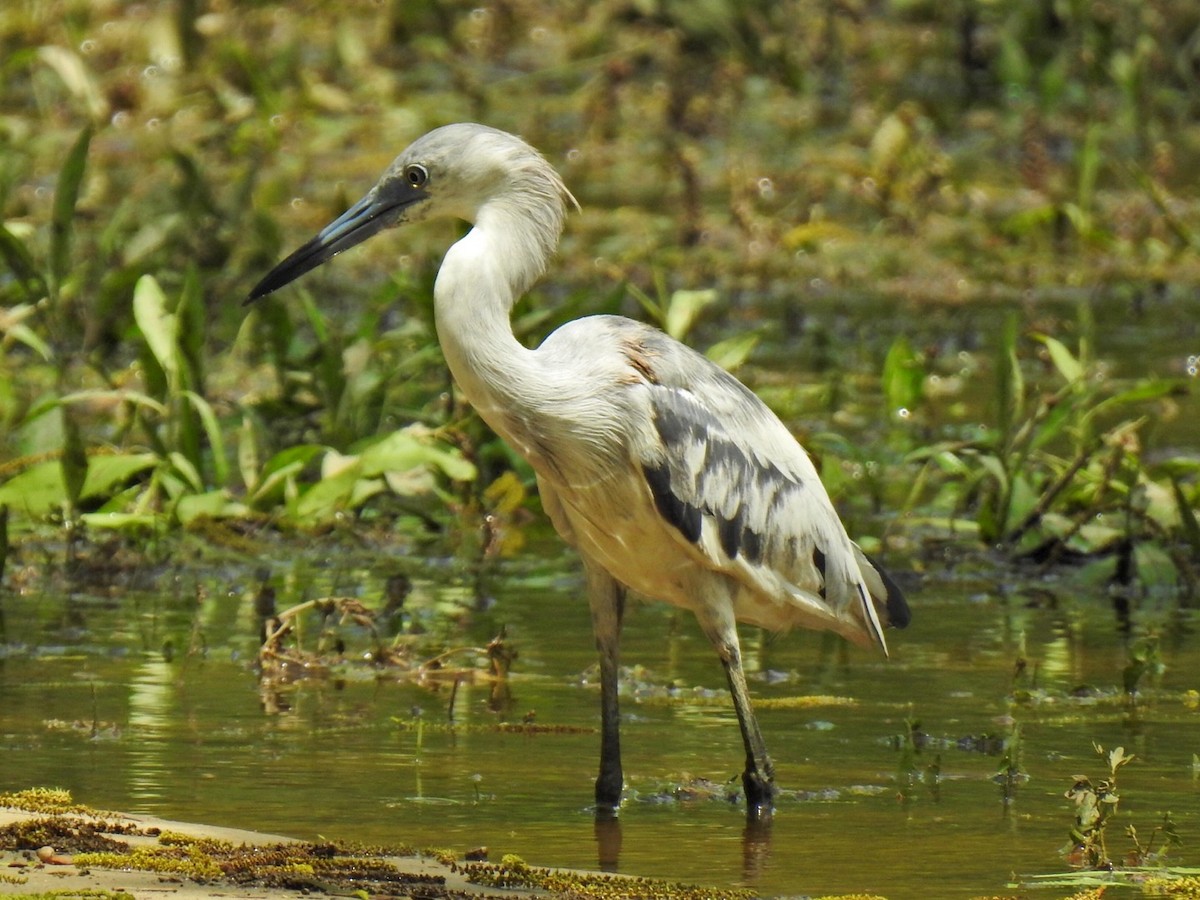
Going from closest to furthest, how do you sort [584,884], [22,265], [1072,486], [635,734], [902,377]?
[584,884]
[635,734]
[1072,486]
[22,265]
[902,377]

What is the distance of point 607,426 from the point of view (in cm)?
585

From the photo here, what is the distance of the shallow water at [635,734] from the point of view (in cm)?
554

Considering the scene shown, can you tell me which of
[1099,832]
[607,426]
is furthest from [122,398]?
[1099,832]

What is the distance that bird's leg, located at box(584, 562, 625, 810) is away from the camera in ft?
19.4

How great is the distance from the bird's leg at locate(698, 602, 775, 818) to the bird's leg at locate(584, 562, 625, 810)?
0.24m

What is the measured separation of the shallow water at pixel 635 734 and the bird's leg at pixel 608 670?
86 mm

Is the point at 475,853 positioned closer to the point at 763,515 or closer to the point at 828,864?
the point at 828,864

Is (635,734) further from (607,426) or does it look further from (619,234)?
(619,234)

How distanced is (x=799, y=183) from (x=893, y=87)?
341 cm

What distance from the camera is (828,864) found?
5379mm

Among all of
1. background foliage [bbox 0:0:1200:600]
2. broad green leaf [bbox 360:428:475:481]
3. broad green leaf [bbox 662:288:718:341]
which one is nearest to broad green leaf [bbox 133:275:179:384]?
background foliage [bbox 0:0:1200:600]

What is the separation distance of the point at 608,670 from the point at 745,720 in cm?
41

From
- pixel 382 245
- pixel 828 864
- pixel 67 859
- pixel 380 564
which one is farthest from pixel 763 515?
pixel 382 245

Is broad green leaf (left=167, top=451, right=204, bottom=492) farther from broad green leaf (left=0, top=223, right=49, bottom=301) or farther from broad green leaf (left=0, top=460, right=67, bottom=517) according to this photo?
broad green leaf (left=0, top=223, right=49, bottom=301)
